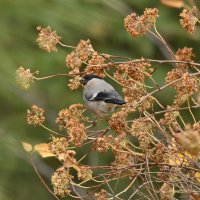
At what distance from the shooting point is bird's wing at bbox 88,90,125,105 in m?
3.21

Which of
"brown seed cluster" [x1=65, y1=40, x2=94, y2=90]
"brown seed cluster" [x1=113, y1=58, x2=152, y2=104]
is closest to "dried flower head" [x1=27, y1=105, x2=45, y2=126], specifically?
"brown seed cluster" [x1=65, y1=40, x2=94, y2=90]

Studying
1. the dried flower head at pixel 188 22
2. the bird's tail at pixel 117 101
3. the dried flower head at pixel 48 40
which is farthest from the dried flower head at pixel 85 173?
the dried flower head at pixel 188 22

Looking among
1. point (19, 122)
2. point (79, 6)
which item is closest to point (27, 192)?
point (19, 122)

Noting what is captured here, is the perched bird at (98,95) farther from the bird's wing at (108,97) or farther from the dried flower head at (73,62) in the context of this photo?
the dried flower head at (73,62)

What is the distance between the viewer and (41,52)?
24.8 feet

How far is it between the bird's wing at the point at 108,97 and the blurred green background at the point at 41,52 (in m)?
2.60

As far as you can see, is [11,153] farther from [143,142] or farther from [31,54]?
[143,142]

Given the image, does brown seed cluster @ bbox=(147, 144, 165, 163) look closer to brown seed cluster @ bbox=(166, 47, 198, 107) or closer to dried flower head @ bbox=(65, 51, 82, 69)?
brown seed cluster @ bbox=(166, 47, 198, 107)

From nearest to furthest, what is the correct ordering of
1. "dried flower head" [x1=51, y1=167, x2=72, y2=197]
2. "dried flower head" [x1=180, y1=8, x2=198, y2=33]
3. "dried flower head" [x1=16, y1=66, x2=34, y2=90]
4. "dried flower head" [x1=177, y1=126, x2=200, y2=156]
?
"dried flower head" [x1=177, y1=126, x2=200, y2=156] → "dried flower head" [x1=51, y1=167, x2=72, y2=197] → "dried flower head" [x1=180, y1=8, x2=198, y2=33] → "dried flower head" [x1=16, y1=66, x2=34, y2=90]

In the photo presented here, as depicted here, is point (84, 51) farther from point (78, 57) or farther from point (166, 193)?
point (166, 193)

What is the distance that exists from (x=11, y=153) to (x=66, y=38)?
3.48 feet

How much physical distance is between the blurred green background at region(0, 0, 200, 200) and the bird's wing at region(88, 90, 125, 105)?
260 cm

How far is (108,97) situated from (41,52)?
4199mm

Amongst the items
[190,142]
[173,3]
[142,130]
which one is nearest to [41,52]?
[173,3]
